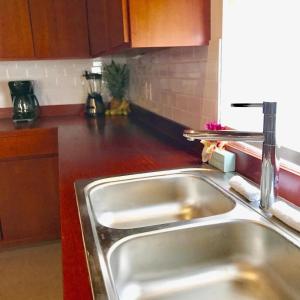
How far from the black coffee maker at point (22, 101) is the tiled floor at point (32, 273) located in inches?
39.4

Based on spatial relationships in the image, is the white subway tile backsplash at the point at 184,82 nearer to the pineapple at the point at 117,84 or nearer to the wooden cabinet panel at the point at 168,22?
the wooden cabinet panel at the point at 168,22

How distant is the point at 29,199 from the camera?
2.31 meters

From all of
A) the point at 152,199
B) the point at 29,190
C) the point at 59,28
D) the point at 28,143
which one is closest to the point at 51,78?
the point at 59,28

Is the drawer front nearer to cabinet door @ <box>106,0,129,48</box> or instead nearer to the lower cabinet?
the lower cabinet

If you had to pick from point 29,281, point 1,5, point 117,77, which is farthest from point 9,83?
point 29,281

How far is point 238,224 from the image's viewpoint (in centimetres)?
85

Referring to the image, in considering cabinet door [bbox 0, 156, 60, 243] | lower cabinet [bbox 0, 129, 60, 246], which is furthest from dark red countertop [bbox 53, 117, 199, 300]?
cabinet door [bbox 0, 156, 60, 243]

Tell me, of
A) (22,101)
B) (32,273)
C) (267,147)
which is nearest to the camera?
(267,147)

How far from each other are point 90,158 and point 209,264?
0.77m

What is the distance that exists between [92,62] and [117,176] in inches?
78.1

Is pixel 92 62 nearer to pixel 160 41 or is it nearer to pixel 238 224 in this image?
pixel 160 41

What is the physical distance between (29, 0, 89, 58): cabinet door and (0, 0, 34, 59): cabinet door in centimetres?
5

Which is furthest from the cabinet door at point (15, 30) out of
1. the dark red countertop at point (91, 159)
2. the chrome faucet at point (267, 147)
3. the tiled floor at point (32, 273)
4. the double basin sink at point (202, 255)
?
the chrome faucet at point (267, 147)

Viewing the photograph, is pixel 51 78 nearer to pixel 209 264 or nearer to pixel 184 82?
pixel 184 82
